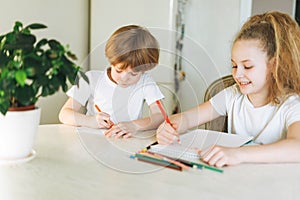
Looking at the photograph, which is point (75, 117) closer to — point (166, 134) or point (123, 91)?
point (123, 91)

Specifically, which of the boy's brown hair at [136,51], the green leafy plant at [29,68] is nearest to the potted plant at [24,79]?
the green leafy plant at [29,68]

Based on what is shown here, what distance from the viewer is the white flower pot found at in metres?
0.98

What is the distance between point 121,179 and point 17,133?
11.0 inches

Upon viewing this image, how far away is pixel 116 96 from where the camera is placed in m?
1.33

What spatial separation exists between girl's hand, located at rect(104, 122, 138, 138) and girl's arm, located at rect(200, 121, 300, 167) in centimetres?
30

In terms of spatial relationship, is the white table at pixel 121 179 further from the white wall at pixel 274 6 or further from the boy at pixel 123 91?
the white wall at pixel 274 6

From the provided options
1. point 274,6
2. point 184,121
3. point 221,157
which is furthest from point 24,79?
point 274,6

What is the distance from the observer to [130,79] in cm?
128

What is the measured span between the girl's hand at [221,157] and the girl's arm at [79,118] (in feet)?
1.34

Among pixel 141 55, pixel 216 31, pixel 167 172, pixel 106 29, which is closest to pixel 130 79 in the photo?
pixel 141 55

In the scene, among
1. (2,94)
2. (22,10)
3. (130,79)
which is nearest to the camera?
(2,94)

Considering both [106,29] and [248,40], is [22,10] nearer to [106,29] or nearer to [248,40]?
[106,29]

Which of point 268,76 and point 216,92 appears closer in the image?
point 268,76

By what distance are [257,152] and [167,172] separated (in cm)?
27
